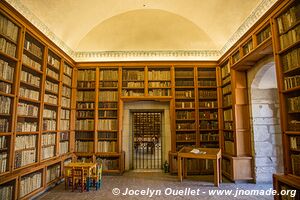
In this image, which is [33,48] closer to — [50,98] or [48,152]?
[50,98]

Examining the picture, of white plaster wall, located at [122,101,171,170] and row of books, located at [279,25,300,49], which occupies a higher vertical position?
row of books, located at [279,25,300,49]

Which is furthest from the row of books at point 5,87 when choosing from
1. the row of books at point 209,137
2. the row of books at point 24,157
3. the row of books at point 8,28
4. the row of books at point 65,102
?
the row of books at point 209,137

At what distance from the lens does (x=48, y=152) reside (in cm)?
438

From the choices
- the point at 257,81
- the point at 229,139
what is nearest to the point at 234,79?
the point at 257,81

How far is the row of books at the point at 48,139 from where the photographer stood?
14.0ft

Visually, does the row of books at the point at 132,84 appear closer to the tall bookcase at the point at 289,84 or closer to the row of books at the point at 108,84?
the row of books at the point at 108,84

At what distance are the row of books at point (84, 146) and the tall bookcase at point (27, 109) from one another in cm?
57

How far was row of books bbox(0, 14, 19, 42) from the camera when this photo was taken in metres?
3.08

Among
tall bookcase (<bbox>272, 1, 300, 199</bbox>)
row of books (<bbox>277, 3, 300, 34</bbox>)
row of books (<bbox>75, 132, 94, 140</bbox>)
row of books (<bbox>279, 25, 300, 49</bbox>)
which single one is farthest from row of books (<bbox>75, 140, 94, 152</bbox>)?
row of books (<bbox>277, 3, 300, 34</bbox>)

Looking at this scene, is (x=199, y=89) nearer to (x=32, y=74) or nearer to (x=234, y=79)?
(x=234, y=79)

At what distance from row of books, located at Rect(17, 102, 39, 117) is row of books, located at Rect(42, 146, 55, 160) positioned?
0.81 meters

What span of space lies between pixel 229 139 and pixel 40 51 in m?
4.97

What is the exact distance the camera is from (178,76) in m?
5.91

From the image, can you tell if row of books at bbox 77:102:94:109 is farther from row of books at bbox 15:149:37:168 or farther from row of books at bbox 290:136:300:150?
row of books at bbox 290:136:300:150
